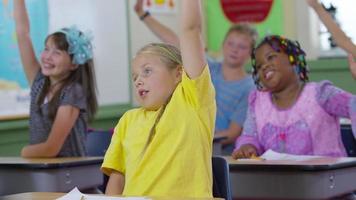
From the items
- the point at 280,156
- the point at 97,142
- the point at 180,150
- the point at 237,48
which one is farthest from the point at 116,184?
the point at 237,48

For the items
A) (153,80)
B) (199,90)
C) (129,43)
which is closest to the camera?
(199,90)

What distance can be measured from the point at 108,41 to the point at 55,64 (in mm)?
1612

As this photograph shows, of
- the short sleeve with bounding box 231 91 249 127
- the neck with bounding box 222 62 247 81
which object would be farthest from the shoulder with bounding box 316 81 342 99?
the neck with bounding box 222 62 247 81

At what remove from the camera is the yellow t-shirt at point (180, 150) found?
91.0 inches

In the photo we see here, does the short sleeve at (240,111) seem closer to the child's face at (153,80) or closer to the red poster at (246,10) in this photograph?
the red poster at (246,10)

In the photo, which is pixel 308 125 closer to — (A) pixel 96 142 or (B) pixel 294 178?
(B) pixel 294 178

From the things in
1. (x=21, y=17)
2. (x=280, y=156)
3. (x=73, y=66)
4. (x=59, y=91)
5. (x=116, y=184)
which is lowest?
(x=280, y=156)

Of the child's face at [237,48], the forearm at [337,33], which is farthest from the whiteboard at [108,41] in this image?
the forearm at [337,33]

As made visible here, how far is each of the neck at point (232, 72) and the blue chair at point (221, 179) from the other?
2.59 metres

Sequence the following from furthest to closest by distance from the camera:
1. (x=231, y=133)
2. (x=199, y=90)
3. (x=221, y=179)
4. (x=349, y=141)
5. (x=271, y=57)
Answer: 1. (x=231, y=133)
2. (x=349, y=141)
3. (x=271, y=57)
4. (x=221, y=179)
5. (x=199, y=90)

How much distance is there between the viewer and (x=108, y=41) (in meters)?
5.57

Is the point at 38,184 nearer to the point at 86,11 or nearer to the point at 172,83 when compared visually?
the point at 172,83

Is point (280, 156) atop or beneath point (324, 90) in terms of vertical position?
beneath

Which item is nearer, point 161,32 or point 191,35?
point 191,35
